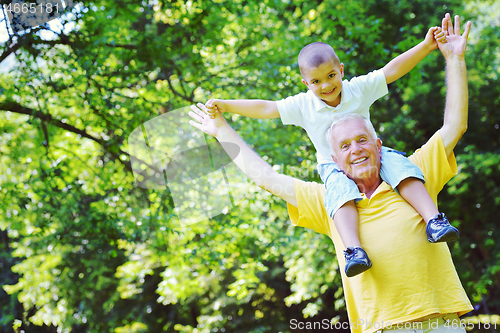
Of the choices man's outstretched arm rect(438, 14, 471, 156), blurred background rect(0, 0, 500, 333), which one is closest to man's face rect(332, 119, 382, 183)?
man's outstretched arm rect(438, 14, 471, 156)

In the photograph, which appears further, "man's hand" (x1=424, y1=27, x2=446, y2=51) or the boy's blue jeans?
"man's hand" (x1=424, y1=27, x2=446, y2=51)

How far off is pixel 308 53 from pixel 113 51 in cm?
359

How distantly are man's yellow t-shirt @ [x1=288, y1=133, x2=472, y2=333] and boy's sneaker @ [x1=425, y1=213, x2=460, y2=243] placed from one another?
0.07 meters

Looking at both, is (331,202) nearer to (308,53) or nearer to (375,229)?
(375,229)

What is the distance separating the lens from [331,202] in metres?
1.50

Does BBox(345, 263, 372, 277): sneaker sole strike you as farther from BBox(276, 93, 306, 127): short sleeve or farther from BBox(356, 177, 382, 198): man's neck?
BBox(276, 93, 306, 127): short sleeve

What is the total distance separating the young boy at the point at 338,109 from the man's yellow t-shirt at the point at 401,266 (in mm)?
57

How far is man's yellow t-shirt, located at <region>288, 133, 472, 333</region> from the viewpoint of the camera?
1.32 metres

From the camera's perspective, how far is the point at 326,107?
1762 mm

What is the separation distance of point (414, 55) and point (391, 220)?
2.34 ft

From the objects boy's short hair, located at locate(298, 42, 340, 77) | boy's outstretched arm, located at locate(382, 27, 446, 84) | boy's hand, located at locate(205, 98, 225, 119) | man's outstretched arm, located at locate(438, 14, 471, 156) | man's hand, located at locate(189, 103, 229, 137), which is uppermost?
boy's short hair, located at locate(298, 42, 340, 77)

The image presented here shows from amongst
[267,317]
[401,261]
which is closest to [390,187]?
[401,261]

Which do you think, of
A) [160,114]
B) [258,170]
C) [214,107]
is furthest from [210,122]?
[160,114]

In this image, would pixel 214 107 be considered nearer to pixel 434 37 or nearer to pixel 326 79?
pixel 326 79
